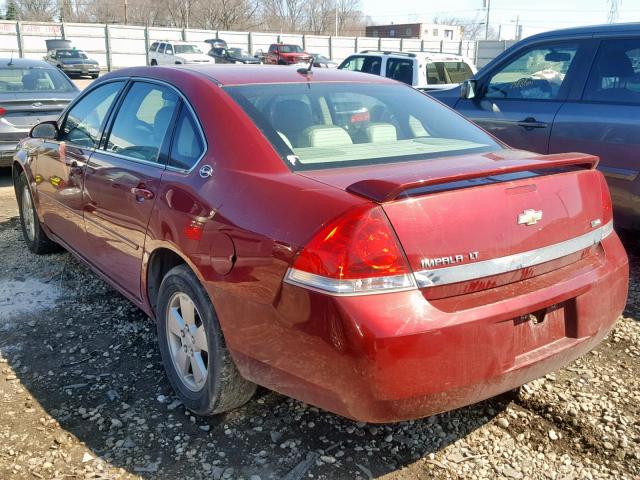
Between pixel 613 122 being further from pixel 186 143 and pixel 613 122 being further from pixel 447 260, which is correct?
pixel 186 143

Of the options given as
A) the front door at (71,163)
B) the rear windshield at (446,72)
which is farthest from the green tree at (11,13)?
the front door at (71,163)

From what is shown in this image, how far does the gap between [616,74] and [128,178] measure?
381 cm

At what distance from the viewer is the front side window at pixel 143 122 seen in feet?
10.8

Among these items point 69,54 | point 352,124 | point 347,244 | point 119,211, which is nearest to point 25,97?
point 119,211

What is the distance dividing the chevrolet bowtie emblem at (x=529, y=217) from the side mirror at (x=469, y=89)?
11.9 feet

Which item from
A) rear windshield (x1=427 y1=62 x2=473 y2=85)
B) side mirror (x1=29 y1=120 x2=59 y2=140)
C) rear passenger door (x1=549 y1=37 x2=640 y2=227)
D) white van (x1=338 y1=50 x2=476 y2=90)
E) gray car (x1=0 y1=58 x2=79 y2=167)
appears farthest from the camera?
rear windshield (x1=427 y1=62 x2=473 y2=85)

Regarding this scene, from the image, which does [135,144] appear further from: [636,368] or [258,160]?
[636,368]

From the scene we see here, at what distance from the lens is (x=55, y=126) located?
4551 millimetres

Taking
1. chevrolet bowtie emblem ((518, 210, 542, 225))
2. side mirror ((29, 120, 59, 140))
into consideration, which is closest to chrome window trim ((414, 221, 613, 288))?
chevrolet bowtie emblem ((518, 210, 542, 225))

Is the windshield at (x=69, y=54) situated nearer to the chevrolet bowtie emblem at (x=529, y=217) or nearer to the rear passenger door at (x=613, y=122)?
the rear passenger door at (x=613, y=122)

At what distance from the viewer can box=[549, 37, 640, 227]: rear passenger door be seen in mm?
4574

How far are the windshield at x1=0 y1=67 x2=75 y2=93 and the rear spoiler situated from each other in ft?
24.7

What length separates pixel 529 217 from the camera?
7.89ft

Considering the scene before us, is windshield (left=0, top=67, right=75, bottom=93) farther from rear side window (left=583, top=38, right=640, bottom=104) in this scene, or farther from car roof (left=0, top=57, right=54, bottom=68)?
rear side window (left=583, top=38, right=640, bottom=104)
